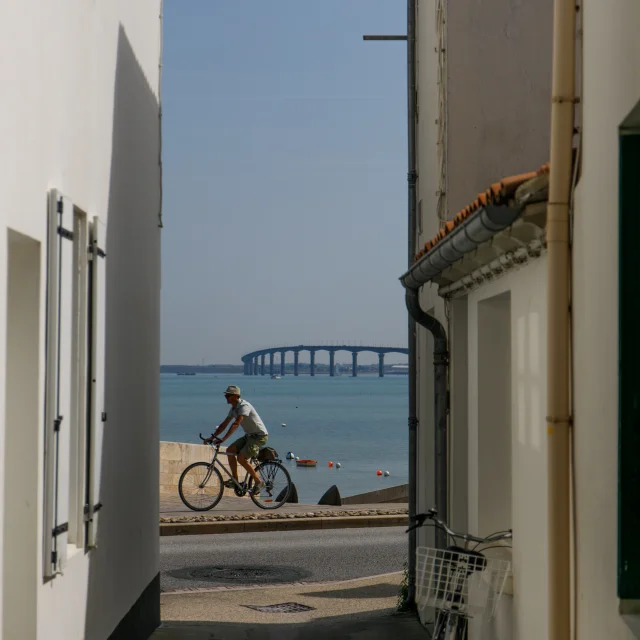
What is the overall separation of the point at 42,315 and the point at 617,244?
9.22ft

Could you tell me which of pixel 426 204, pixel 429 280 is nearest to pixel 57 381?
pixel 429 280

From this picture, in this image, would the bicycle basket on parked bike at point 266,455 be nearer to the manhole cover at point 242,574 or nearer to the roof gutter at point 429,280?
the manhole cover at point 242,574

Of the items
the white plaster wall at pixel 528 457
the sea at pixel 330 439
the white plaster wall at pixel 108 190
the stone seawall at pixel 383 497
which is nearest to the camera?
the white plaster wall at pixel 108 190

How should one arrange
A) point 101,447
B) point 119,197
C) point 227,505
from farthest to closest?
1. point 227,505
2. point 119,197
3. point 101,447

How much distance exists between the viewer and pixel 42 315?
5324 mm

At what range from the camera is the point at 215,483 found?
715 inches

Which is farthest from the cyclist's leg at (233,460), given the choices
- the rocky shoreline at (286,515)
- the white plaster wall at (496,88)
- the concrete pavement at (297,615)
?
the white plaster wall at (496,88)

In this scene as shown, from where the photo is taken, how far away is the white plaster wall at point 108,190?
4883 mm

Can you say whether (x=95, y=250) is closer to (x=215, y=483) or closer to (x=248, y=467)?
(x=215, y=483)

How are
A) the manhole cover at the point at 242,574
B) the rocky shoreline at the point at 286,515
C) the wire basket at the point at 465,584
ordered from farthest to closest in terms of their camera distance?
the rocky shoreline at the point at 286,515 < the manhole cover at the point at 242,574 < the wire basket at the point at 465,584

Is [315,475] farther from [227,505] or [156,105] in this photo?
[156,105]

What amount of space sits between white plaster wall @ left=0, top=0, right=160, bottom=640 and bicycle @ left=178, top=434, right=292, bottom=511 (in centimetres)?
773

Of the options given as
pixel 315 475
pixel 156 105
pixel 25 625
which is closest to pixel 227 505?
pixel 156 105

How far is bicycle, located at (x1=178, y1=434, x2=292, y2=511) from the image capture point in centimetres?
1809
